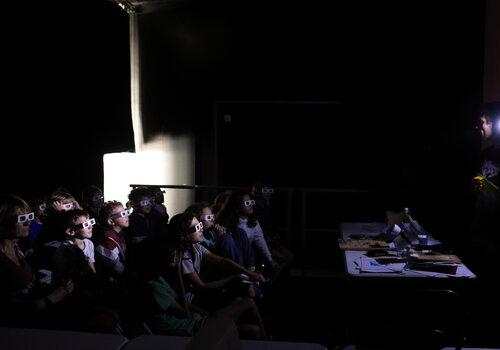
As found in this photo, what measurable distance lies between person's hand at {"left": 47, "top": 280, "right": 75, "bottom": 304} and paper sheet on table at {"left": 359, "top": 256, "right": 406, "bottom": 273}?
186 centimetres

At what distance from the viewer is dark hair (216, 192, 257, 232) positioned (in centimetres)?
463

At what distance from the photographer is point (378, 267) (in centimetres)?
350

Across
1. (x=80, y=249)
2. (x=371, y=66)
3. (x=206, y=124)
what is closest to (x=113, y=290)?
→ (x=80, y=249)

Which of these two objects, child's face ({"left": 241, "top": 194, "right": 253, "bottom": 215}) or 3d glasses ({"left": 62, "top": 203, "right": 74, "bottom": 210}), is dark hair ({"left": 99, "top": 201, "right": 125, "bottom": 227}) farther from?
child's face ({"left": 241, "top": 194, "right": 253, "bottom": 215})

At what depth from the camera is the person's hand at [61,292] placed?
2.77 m

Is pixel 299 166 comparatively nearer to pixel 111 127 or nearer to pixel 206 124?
pixel 206 124

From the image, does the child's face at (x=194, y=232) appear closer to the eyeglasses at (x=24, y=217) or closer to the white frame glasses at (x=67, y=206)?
the eyeglasses at (x=24, y=217)

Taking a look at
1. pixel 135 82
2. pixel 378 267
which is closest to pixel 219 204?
pixel 378 267

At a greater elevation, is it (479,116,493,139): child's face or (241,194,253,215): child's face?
(479,116,493,139): child's face

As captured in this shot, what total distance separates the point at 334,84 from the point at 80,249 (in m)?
4.45

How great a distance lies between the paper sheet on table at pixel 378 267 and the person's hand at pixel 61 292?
186 centimetres

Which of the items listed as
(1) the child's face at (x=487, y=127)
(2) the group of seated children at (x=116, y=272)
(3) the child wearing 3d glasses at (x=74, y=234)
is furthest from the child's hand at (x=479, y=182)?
(3) the child wearing 3d glasses at (x=74, y=234)

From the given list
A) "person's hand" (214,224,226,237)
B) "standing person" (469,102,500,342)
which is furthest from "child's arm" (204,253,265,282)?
"standing person" (469,102,500,342)

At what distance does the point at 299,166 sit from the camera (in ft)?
23.8
